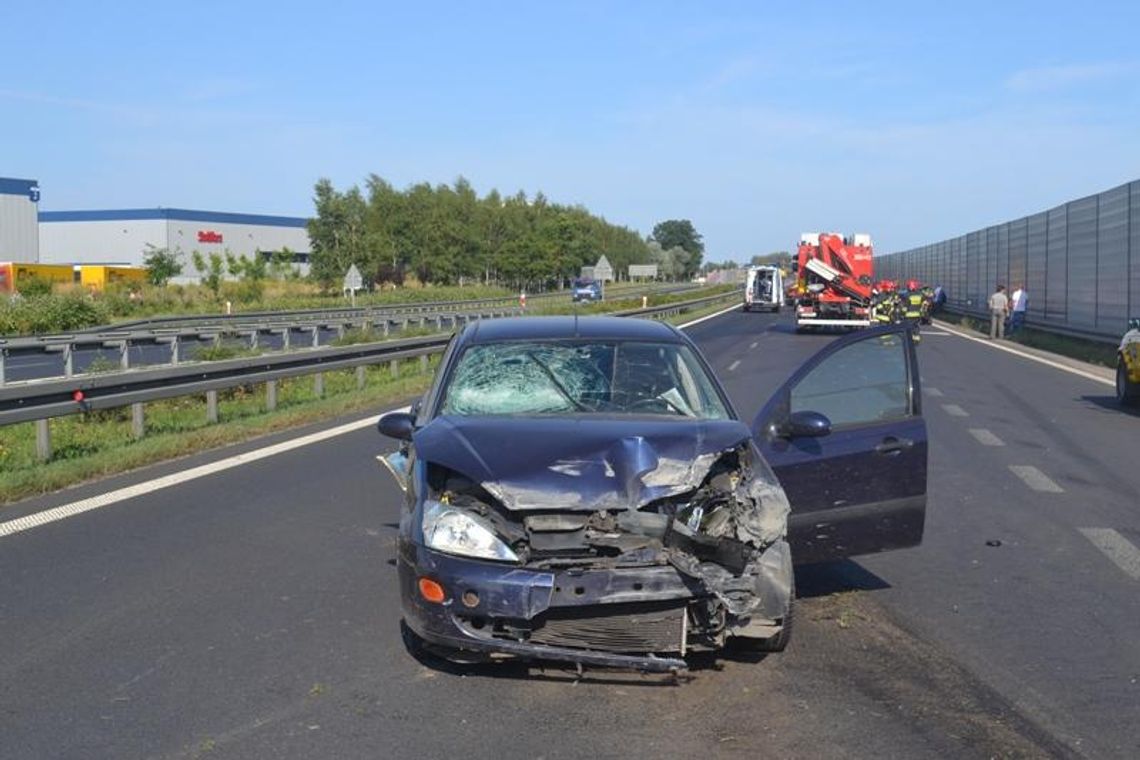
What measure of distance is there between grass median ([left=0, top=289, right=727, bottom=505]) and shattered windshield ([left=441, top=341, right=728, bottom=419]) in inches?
223

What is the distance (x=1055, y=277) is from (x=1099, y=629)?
36.1 metres

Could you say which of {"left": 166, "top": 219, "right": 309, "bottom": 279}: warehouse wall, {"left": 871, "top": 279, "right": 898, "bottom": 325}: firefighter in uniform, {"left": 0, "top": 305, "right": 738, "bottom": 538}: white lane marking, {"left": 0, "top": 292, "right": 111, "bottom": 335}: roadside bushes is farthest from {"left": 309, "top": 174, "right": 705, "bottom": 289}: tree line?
{"left": 0, "top": 305, "right": 738, "bottom": 538}: white lane marking

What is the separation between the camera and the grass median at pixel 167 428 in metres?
11.9

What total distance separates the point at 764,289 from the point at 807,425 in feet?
214

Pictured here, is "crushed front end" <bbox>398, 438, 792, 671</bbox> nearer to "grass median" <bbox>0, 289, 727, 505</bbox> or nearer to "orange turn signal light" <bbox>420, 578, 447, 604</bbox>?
"orange turn signal light" <bbox>420, 578, 447, 604</bbox>

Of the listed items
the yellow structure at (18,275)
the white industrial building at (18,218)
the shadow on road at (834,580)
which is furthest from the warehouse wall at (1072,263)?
the white industrial building at (18,218)

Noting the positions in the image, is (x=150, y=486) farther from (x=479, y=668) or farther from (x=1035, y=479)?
(x=1035, y=479)

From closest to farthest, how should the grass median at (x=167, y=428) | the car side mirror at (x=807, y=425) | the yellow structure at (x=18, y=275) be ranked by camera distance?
the car side mirror at (x=807, y=425) → the grass median at (x=167, y=428) → the yellow structure at (x=18, y=275)

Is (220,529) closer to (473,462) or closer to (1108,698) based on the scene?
(473,462)

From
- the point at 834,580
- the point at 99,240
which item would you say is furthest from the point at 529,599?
the point at 99,240

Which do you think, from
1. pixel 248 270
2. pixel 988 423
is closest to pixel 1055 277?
pixel 988 423

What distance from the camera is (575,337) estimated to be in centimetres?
730

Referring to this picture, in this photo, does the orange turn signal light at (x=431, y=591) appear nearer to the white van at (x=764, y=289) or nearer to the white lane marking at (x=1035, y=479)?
the white lane marking at (x=1035, y=479)

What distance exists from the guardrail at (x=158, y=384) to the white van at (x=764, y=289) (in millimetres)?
49793
